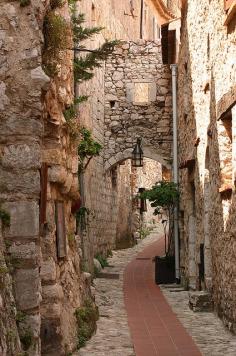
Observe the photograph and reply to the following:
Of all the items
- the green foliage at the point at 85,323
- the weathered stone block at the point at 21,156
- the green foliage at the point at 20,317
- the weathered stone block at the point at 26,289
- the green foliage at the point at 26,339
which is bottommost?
the green foliage at the point at 85,323

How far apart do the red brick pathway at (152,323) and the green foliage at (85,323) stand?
0.54m

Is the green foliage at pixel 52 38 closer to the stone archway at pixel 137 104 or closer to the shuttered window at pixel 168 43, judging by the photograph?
the shuttered window at pixel 168 43

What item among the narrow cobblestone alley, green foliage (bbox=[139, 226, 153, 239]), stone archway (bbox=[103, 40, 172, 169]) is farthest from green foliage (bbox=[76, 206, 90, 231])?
green foliage (bbox=[139, 226, 153, 239])

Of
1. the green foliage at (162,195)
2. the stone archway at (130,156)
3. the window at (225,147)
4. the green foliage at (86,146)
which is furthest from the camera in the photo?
the stone archway at (130,156)

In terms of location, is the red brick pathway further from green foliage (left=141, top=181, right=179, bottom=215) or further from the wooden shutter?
the wooden shutter

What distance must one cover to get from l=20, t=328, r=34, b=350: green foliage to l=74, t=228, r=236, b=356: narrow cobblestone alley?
1503 millimetres

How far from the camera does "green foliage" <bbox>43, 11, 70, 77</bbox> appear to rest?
5324 mm

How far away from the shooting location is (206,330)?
7.43 m

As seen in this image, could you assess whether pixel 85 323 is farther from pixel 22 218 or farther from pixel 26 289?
pixel 22 218

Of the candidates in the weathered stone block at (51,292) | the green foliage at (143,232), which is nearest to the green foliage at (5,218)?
the weathered stone block at (51,292)

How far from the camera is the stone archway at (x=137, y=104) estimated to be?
Result: 16603 millimetres

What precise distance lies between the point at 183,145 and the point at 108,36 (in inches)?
261

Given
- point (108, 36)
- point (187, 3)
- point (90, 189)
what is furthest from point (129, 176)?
point (187, 3)

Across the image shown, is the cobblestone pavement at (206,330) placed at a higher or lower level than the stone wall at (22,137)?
lower
